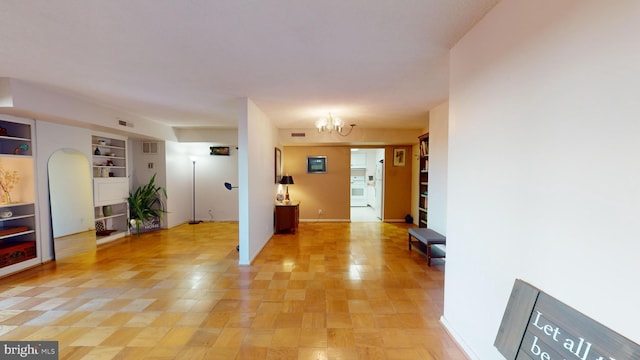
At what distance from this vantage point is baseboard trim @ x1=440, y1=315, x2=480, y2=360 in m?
1.86

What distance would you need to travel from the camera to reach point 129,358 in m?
1.90

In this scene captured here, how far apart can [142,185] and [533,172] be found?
7.24 metres

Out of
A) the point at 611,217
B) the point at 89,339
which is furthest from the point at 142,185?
the point at 611,217

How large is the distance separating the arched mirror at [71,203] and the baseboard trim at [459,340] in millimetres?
5452

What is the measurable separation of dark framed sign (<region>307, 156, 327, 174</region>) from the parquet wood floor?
3.13 metres

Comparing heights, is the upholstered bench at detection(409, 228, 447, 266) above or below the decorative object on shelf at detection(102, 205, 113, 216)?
below

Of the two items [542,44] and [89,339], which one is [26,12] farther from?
[542,44]

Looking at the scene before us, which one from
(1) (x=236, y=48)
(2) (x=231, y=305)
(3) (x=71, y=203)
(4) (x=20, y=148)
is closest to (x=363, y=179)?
(2) (x=231, y=305)

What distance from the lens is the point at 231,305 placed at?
8.74 feet

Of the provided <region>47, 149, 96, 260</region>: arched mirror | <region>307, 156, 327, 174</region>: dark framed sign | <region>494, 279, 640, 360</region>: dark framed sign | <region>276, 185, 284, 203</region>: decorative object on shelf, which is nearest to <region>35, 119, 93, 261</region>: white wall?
<region>47, 149, 96, 260</region>: arched mirror

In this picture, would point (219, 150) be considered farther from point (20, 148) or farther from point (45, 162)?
point (20, 148)

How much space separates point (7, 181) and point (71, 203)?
0.84m

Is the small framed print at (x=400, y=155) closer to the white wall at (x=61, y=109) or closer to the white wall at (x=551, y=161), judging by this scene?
the white wall at (x=551, y=161)

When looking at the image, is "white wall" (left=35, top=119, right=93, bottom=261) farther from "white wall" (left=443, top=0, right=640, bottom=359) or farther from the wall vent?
"white wall" (left=443, top=0, right=640, bottom=359)
